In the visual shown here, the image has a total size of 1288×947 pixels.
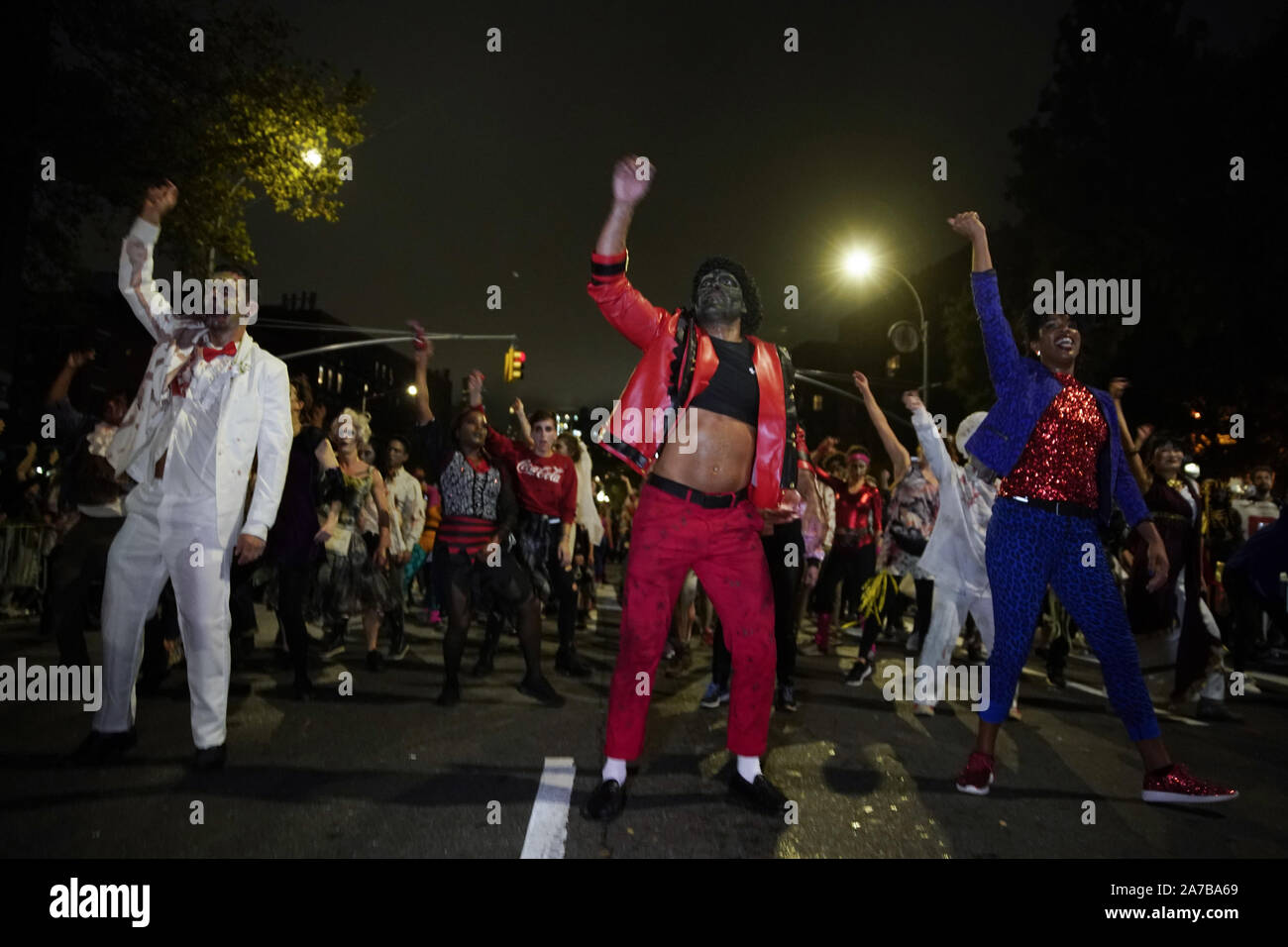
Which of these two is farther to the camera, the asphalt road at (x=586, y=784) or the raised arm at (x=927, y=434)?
the raised arm at (x=927, y=434)

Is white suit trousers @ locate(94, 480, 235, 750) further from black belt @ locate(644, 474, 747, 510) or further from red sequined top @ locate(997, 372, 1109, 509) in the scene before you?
red sequined top @ locate(997, 372, 1109, 509)

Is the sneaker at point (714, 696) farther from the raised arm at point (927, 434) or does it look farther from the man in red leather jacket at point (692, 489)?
the man in red leather jacket at point (692, 489)

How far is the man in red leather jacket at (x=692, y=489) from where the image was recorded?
12.2ft

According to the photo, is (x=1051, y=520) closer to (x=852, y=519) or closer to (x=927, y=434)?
(x=927, y=434)

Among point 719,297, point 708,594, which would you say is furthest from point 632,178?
point 708,594

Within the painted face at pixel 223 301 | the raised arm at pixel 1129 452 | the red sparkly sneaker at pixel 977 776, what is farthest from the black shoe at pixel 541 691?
the raised arm at pixel 1129 452

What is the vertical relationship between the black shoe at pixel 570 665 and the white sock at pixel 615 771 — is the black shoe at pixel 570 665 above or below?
below

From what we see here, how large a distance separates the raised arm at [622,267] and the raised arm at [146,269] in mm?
2135

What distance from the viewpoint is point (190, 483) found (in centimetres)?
412

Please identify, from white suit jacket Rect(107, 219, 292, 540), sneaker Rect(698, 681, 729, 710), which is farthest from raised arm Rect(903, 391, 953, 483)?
white suit jacket Rect(107, 219, 292, 540)

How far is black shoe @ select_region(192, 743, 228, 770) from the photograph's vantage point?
4023 mm

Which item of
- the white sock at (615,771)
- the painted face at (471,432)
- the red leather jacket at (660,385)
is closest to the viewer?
the white sock at (615,771)

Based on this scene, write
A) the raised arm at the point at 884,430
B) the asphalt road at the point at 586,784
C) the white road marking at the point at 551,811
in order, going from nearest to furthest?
the white road marking at the point at 551,811
the asphalt road at the point at 586,784
the raised arm at the point at 884,430
